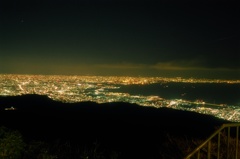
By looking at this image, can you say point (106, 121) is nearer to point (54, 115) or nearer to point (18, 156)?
point (54, 115)

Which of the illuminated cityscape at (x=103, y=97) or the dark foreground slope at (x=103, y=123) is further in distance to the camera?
the illuminated cityscape at (x=103, y=97)

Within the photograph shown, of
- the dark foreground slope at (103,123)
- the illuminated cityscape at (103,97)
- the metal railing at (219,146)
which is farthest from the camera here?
the illuminated cityscape at (103,97)

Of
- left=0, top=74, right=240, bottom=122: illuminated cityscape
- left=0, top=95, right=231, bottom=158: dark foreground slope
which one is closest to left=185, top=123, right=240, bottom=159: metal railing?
left=0, top=95, right=231, bottom=158: dark foreground slope

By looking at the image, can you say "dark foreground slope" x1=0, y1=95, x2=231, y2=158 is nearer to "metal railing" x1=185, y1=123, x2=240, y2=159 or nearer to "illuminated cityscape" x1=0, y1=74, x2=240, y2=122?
"illuminated cityscape" x1=0, y1=74, x2=240, y2=122

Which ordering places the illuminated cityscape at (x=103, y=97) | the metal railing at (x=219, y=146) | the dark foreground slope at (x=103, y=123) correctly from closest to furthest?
1. the metal railing at (x=219, y=146)
2. the dark foreground slope at (x=103, y=123)
3. the illuminated cityscape at (x=103, y=97)

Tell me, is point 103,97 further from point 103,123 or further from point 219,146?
point 219,146

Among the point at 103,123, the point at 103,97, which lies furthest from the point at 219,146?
the point at 103,97

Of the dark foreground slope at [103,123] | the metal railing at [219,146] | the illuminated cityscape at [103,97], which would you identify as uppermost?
the metal railing at [219,146]

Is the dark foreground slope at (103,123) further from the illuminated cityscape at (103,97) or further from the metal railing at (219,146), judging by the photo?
the metal railing at (219,146)

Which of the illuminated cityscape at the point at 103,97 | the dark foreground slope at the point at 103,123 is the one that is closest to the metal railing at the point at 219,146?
the dark foreground slope at the point at 103,123

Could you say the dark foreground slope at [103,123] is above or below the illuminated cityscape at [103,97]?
below
